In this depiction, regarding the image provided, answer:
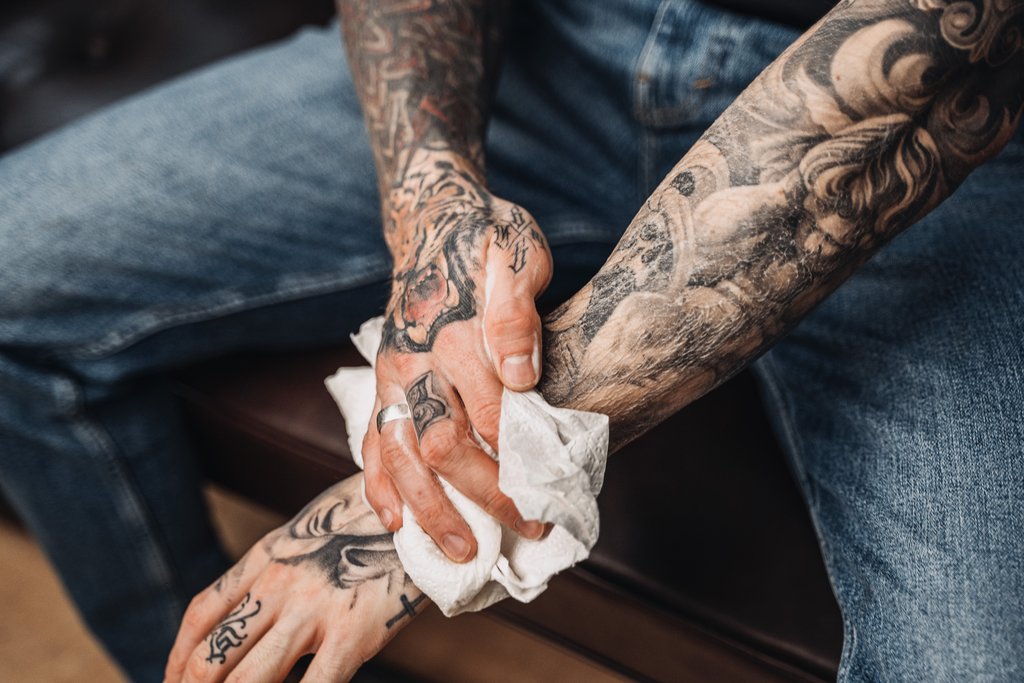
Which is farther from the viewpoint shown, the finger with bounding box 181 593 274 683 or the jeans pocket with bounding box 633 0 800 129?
the jeans pocket with bounding box 633 0 800 129

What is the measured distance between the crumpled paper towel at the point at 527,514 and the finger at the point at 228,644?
12 cm

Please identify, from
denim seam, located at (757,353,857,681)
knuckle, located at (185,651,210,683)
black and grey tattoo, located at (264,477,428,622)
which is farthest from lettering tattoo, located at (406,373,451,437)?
denim seam, located at (757,353,857,681)

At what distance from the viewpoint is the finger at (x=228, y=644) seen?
24.3 inches

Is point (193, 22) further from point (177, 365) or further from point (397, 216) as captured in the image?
point (397, 216)

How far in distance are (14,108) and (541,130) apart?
0.79 m

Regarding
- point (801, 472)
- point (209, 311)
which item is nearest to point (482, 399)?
point (801, 472)

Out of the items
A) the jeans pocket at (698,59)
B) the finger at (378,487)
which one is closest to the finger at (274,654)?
the finger at (378,487)

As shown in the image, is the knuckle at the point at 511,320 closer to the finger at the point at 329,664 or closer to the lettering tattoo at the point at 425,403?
the lettering tattoo at the point at 425,403

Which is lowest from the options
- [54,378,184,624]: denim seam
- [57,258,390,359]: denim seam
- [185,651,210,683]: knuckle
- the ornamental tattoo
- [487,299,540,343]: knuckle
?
[54,378,184,624]: denim seam

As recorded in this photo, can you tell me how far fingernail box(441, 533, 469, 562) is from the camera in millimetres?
576

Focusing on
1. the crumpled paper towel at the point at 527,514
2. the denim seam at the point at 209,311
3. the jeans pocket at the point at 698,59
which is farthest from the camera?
the denim seam at the point at 209,311

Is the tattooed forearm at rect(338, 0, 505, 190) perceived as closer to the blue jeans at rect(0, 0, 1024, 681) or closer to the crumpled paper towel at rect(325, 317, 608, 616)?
the blue jeans at rect(0, 0, 1024, 681)

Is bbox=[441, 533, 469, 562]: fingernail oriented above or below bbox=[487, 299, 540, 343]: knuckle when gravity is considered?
below

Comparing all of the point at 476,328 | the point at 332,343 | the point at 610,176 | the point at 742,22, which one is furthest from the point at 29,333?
the point at 742,22
